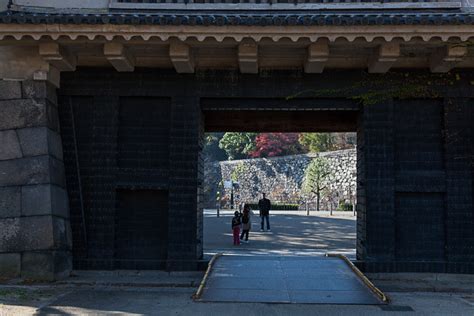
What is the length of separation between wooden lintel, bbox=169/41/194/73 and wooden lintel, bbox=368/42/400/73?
3.52m

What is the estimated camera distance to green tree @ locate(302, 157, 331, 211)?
50.7 m

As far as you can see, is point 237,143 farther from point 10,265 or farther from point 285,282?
point 285,282

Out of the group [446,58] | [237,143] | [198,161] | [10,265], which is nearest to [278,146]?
[237,143]

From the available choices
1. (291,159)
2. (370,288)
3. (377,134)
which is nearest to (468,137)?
(377,134)

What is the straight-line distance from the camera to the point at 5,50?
351 inches

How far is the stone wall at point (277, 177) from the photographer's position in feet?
173

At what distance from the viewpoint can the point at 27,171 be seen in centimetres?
866

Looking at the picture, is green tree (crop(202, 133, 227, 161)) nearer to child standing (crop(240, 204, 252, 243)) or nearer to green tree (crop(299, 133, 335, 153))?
green tree (crop(299, 133, 335, 153))

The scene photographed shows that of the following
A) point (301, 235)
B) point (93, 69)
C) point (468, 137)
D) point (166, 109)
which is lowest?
point (301, 235)

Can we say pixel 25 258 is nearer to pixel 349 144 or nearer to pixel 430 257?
pixel 430 257

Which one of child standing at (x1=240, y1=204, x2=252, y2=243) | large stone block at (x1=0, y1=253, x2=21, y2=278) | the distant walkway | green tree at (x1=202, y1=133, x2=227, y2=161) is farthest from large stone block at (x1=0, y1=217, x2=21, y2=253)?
green tree at (x1=202, y1=133, x2=227, y2=161)

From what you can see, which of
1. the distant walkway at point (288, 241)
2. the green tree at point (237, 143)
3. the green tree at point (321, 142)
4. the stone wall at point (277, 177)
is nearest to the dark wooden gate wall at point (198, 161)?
the distant walkway at point (288, 241)

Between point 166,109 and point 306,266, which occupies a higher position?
point 166,109

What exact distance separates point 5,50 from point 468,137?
929cm
